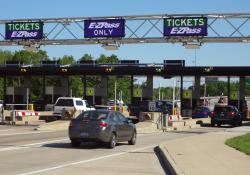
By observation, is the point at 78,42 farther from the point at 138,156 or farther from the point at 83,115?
the point at 138,156

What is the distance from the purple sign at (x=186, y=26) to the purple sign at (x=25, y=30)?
Result: 384 inches

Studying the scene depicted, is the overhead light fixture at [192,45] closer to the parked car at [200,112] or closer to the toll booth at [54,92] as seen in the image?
the parked car at [200,112]

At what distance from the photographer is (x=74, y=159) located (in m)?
18.0

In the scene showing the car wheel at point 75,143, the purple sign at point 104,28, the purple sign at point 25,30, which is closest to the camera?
the car wheel at point 75,143

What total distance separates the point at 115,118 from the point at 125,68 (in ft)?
126

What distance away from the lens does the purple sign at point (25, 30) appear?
44.7 m

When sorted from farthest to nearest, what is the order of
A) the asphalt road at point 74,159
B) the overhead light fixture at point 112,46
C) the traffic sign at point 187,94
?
the traffic sign at point 187,94, the overhead light fixture at point 112,46, the asphalt road at point 74,159

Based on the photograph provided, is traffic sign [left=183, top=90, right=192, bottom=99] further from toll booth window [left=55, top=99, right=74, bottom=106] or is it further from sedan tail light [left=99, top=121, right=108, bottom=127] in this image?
sedan tail light [left=99, top=121, right=108, bottom=127]

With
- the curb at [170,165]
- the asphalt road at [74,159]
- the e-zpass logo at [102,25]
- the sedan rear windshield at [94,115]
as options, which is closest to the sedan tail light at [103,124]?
the sedan rear windshield at [94,115]

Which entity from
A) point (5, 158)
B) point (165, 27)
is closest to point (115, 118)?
point (5, 158)

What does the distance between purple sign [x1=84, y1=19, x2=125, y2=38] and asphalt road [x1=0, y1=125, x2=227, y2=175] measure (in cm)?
1888

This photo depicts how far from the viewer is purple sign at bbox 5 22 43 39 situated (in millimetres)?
44681

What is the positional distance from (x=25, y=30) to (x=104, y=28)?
20.9 ft

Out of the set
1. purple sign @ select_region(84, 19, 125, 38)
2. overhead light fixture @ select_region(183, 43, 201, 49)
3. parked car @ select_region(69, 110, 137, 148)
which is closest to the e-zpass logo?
purple sign @ select_region(84, 19, 125, 38)
